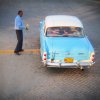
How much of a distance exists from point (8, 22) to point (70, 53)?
7475 millimetres

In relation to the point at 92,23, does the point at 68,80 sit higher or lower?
lower

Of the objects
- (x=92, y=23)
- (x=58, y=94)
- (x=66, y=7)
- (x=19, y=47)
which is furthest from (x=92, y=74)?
(x=66, y=7)

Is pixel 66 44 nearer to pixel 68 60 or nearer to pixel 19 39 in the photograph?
pixel 68 60

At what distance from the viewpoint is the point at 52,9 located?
1977 cm

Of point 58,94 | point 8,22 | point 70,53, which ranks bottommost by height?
point 58,94

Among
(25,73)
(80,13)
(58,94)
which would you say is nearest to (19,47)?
(25,73)

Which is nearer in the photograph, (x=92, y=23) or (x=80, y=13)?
(x=92, y=23)

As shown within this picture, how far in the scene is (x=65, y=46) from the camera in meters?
10.1

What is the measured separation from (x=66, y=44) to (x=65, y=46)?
0.17 metres

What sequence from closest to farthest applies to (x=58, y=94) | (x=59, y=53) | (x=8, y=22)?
(x=58, y=94) → (x=59, y=53) → (x=8, y=22)

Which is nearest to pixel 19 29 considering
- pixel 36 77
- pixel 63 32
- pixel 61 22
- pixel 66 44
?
pixel 61 22

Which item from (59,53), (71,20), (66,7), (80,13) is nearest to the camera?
(59,53)

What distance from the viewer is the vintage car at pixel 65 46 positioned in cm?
978

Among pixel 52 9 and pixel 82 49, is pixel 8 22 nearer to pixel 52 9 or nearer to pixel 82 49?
pixel 52 9
